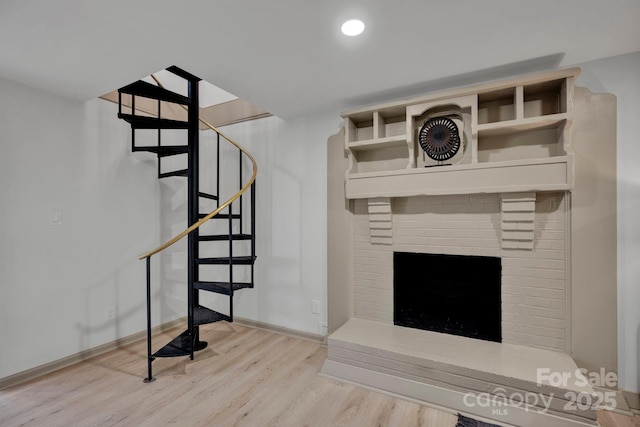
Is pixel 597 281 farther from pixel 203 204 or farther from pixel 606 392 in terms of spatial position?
pixel 203 204

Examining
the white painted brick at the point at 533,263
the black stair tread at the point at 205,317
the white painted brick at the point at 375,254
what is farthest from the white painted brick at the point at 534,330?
the black stair tread at the point at 205,317

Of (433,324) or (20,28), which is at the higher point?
(20,28)

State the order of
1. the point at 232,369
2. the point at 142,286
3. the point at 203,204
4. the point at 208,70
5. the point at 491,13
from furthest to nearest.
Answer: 1. the point at 203,204
2. the point at 142,286
3. the point at 232,369
4. the point at 208,70
5. the point at 491,13

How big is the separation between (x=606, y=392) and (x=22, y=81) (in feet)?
15.0

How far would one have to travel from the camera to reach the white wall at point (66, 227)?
2.19 meters

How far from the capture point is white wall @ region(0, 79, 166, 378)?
7.19 ft

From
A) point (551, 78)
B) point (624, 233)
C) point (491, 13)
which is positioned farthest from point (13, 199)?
point (624, 233)

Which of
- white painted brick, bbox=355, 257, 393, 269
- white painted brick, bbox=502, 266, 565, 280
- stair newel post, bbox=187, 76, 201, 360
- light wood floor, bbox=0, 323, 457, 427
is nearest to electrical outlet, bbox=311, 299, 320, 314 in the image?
light wood floor, bbox=0, 323, 457, 427

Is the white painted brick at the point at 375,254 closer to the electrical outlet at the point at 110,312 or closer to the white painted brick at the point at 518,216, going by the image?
the white painted brick at the point at 518,216

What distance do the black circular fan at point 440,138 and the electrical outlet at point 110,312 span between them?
123 inches

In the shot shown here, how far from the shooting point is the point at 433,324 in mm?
2486

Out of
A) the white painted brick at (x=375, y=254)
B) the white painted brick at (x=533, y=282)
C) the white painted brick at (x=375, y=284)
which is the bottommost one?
the white painted brick at (x=375, y=284)

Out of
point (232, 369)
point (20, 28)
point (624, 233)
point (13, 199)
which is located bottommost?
point (232, 369)

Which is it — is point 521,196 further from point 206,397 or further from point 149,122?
point 149,122
